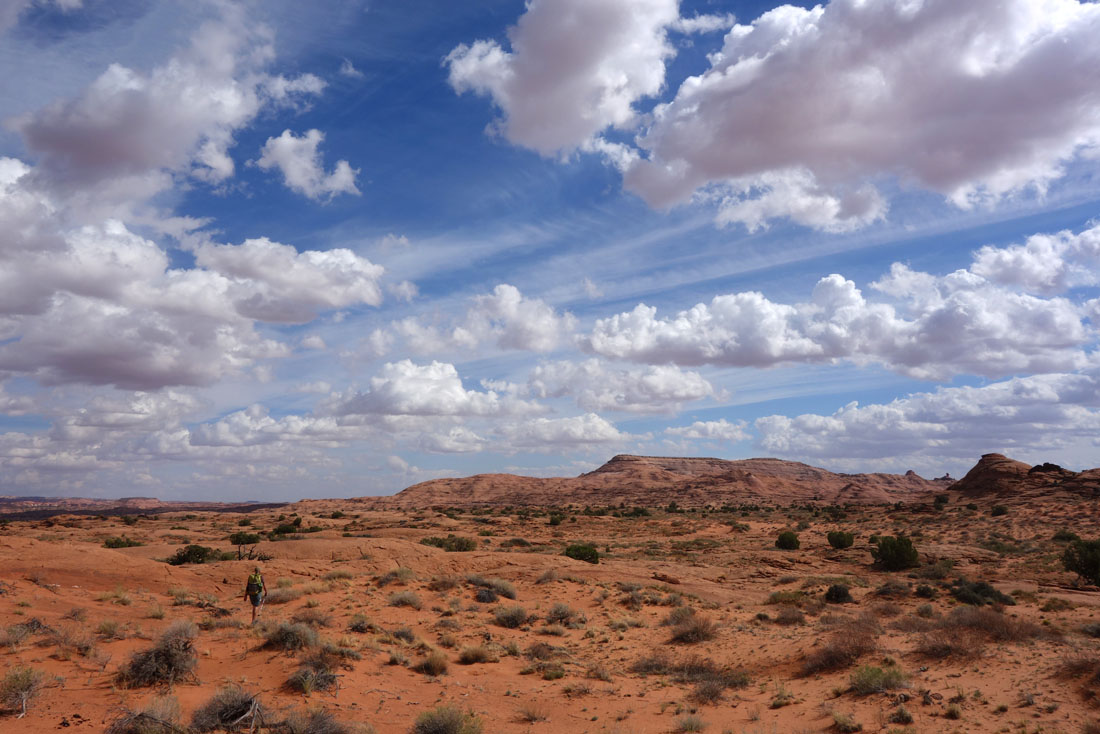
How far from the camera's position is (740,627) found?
1952 centimetres

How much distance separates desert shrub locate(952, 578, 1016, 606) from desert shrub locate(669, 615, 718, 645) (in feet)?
36.2

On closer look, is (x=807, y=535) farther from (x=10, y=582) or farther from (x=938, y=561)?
(x=10, y=582)

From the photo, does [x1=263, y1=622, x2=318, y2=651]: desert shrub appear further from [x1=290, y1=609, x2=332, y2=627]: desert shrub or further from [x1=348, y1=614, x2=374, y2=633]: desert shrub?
[x1=348, y1=614, x2=374, y2=633]: desert shrub

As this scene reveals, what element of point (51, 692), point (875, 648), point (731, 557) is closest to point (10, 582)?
point (51, 692)

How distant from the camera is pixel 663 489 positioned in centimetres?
12062

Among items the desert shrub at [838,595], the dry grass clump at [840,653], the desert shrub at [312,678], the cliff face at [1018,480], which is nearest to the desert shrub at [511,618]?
the desert shrub at [312,678]

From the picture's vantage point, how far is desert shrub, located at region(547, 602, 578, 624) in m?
20.4

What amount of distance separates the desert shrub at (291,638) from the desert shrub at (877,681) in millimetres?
11690

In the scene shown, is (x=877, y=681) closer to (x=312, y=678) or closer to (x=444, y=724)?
(x=444, y=724)

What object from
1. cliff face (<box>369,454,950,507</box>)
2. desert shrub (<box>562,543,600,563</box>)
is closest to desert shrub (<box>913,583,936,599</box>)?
desert shrub (<box>562,543,600,563</box>)

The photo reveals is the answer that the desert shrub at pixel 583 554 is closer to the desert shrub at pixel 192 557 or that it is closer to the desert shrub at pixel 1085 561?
the desert shrub at pixel 192 557

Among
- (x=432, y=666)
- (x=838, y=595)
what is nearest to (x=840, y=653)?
(x=432, y=666)

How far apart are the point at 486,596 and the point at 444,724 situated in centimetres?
1260

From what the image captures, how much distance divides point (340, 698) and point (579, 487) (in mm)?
127548
